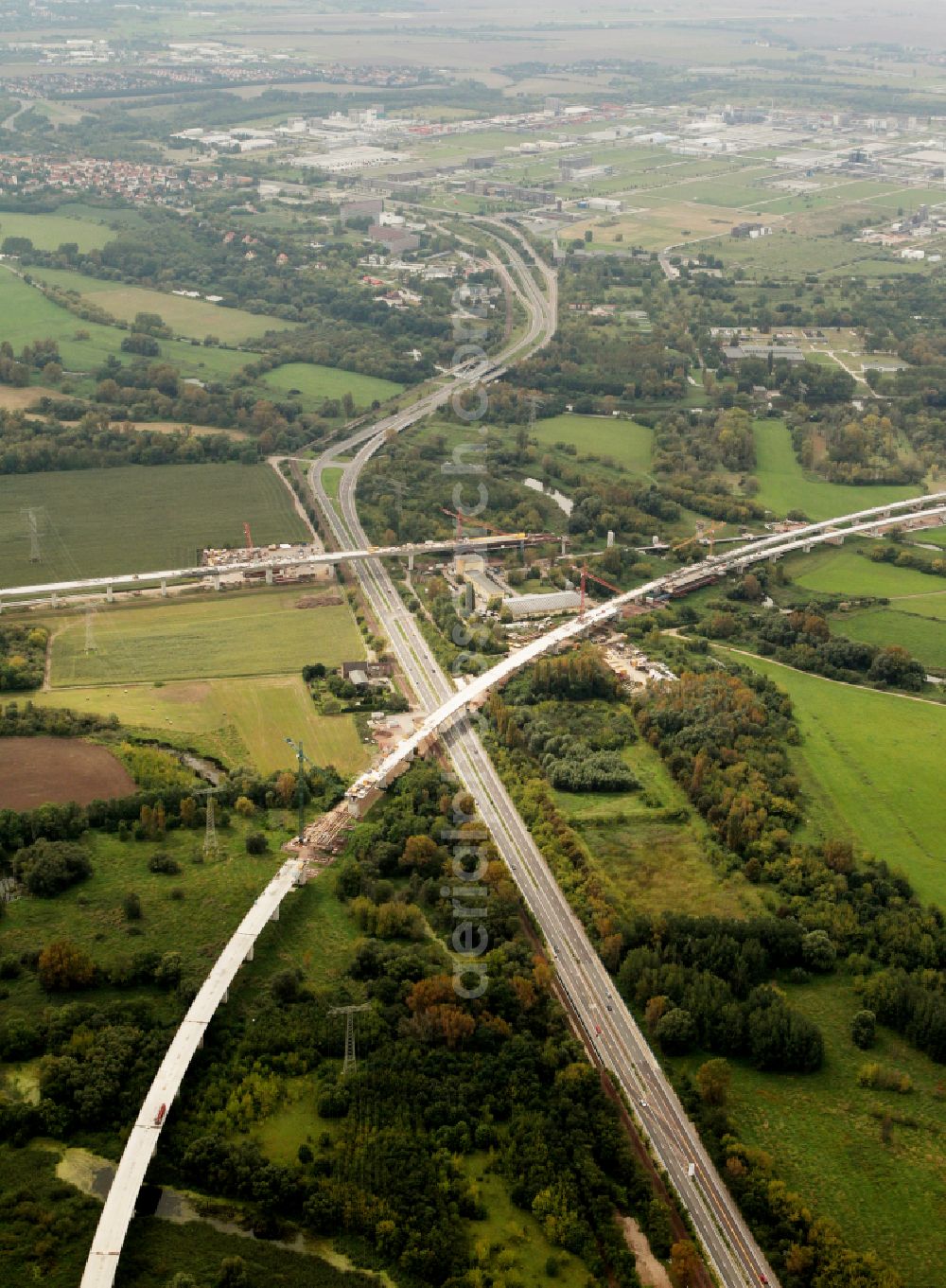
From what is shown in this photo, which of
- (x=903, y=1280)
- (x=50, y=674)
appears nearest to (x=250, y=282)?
(x=50, y=674)

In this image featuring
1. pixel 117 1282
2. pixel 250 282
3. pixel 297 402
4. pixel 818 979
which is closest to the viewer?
pixel 117 1282

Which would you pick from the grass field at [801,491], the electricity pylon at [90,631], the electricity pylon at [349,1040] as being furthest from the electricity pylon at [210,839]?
the grass field at [801,491]

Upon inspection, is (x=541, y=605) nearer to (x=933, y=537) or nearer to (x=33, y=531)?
(x=933, y=537)

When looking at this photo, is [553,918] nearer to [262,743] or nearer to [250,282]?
[262,743]

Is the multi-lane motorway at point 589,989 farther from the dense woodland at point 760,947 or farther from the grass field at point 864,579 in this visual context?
the grass field at point 864,579

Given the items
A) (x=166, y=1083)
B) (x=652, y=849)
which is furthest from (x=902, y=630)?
(x=166, y=1083)
